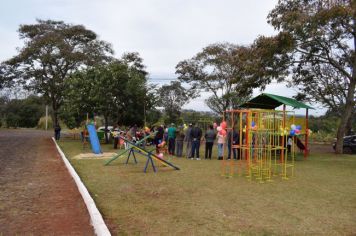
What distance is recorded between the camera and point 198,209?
724 centimetres

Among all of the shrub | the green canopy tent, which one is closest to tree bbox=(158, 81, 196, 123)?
the shrub

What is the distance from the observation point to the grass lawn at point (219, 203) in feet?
20.0

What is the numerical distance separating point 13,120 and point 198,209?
2494 inches

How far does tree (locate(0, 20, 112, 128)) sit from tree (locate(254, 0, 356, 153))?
1998 centimetres

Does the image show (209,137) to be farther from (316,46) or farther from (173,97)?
(173,97)

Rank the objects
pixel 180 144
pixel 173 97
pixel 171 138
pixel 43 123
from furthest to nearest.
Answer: pixel 43 123 < pixel 173 97 < pixel 171 138 < pixel 180 144

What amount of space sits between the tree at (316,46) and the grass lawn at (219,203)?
7.09 meters

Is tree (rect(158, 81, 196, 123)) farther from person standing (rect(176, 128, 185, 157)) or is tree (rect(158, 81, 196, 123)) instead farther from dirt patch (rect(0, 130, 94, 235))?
dirt patch (rect(0, 130, 94, 235))

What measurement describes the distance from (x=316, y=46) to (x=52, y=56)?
2309 cm

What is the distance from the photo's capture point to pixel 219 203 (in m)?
7.79

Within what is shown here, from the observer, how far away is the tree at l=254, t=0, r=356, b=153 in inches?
644

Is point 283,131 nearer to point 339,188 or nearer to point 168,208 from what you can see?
point 339,188

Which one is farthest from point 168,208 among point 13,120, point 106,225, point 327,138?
point 13,120

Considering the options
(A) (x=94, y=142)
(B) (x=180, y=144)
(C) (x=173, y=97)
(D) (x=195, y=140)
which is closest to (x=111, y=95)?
(A) (x=94, y=142)
